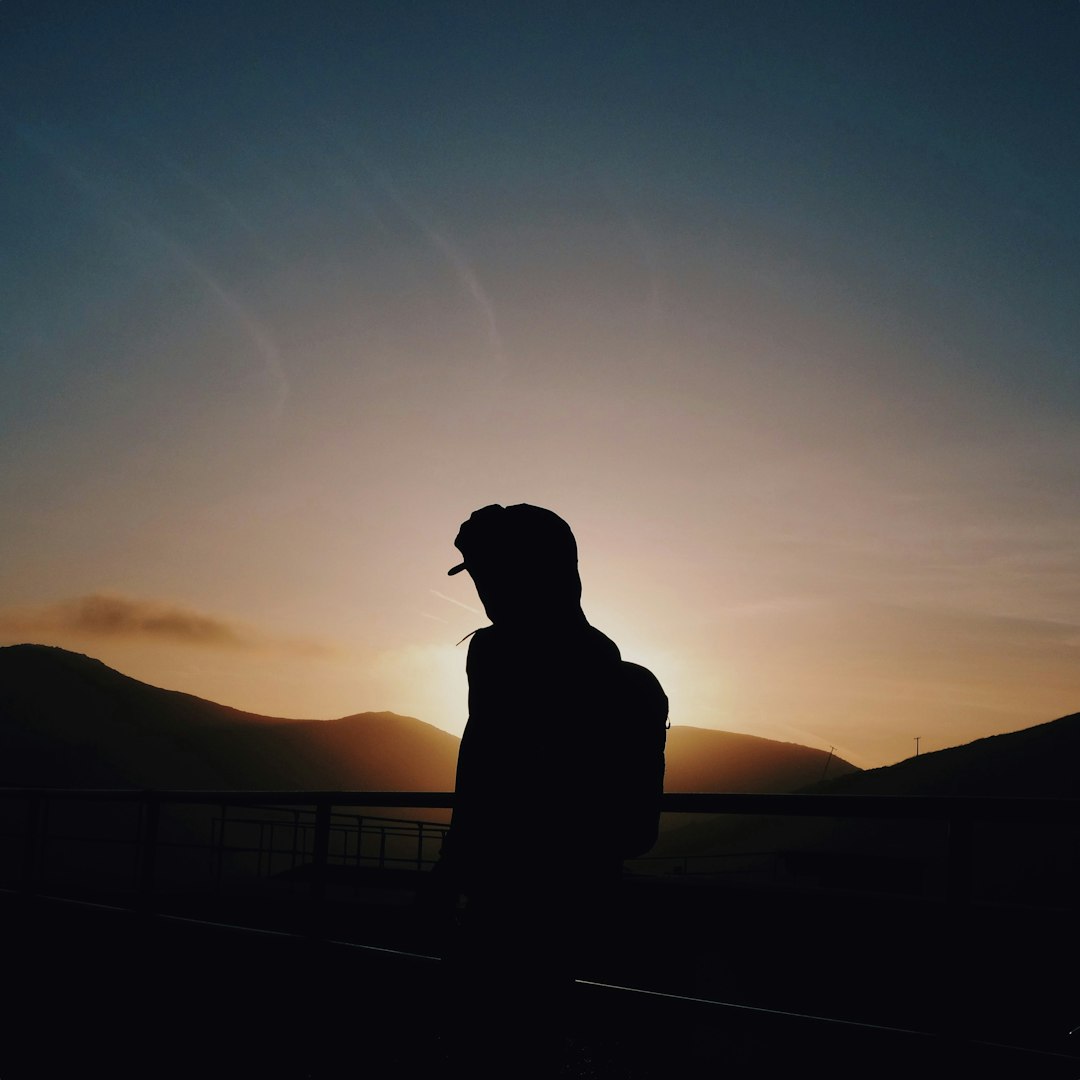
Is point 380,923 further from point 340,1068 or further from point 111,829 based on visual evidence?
→ point 111,829

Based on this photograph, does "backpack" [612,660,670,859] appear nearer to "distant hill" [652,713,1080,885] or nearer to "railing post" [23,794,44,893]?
"railing post" [23,794,44,893]

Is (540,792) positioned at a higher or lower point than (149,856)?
higher

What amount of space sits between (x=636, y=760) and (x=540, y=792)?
22 cm

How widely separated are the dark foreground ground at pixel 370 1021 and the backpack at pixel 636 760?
0.39 m

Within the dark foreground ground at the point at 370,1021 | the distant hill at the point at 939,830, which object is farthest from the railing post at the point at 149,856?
the distant hill at the point at 939,830

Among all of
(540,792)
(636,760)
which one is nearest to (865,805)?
(636,760)

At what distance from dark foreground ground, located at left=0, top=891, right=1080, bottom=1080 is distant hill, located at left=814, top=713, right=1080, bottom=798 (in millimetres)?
100912

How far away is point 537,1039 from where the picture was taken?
225 centimetres

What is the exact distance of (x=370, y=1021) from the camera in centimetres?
396

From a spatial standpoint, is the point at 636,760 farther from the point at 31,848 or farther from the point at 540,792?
the point at 31,848

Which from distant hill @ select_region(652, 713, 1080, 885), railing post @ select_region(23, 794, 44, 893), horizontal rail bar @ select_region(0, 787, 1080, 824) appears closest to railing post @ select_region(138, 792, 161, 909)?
railing post @ select_region(23, 794, 44, 893)

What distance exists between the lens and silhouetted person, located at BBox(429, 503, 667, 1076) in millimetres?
2240

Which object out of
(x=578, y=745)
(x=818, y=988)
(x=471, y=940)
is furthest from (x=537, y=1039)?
(x=818, y=988)

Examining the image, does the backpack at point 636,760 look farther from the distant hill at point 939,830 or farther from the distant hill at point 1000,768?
the distant hill at point 1000,768
